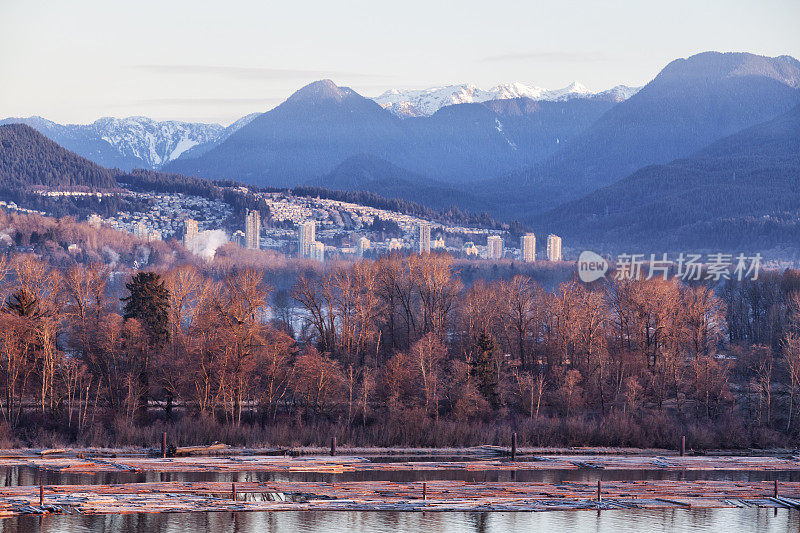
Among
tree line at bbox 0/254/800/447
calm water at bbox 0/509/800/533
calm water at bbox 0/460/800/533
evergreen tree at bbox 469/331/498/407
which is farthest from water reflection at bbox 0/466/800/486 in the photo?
evergreen tree at bbox 469/331/498/407

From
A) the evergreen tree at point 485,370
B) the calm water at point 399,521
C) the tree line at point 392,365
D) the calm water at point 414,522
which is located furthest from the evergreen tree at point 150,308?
the calm water at point 414,522

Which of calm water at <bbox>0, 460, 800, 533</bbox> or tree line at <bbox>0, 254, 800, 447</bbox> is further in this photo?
tree line at <bbox>0, 254, 800, 447</bbox>

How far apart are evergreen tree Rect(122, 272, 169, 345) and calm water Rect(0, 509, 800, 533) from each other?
124 feet

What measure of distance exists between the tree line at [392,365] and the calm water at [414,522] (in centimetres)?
2320

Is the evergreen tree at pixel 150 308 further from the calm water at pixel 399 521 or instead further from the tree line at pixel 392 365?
the calm water at pixel 399 521

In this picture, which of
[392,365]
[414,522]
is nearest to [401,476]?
[414,522]

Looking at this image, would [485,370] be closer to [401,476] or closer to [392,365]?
[392,365]

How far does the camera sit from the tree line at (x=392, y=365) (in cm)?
7988

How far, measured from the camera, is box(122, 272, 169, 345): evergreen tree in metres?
88.3

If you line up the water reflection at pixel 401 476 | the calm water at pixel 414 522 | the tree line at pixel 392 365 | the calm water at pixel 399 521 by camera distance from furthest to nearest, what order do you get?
1. the tree line at pixel 392 365
2. the water reflection at pixel 401 476
3. the calm water at pixel 399 521
4. the calm water at pixel 414 522

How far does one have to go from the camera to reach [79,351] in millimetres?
88688

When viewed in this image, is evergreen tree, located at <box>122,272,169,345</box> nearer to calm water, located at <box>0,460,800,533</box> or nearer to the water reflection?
the water reflection

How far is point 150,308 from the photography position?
89.4m

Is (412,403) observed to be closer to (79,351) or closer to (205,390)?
(205,390)
